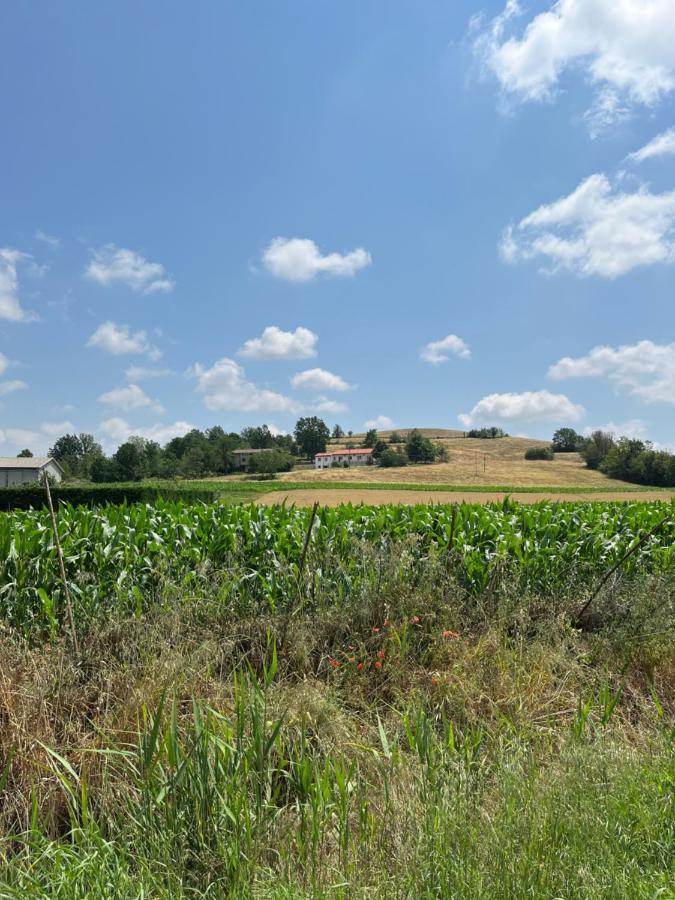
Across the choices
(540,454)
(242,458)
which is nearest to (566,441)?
(540,454)

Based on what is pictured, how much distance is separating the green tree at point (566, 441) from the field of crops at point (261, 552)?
98.6 meters

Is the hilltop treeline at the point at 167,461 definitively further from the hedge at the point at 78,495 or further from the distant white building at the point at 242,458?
the hedge at the point at 78,495

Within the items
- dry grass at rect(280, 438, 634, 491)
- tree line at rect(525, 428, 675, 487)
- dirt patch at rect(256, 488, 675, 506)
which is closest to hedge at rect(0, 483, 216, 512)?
dirt patch at rect(256, 488, 675, 506)

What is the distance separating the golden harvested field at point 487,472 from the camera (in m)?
58.6

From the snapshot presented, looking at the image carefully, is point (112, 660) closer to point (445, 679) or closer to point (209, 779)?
point (209, 779)

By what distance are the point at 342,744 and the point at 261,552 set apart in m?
2.36

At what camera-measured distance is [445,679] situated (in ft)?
11.0

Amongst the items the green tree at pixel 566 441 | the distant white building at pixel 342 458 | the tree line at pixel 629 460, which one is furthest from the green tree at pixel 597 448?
the distant white building at pixel 342 458

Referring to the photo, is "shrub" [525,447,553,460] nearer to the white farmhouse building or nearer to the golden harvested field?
the golden harvested field

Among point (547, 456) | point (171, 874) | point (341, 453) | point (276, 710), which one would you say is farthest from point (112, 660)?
point (341, 453)

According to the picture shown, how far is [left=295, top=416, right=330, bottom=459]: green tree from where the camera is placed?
110750mm

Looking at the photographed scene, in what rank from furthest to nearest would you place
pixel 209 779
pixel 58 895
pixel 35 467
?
pixel 35 467
pixel 209 779
pixel 58 895

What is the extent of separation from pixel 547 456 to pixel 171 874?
92838mm

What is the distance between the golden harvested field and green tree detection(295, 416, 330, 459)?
26.7 metres
